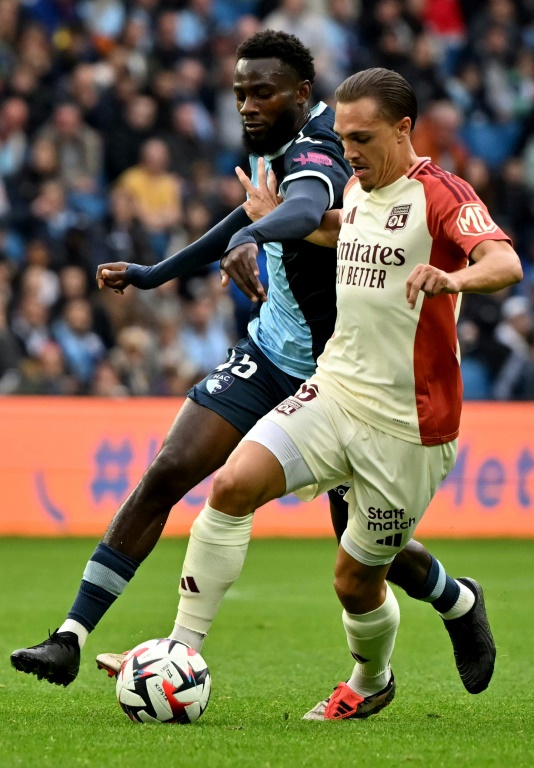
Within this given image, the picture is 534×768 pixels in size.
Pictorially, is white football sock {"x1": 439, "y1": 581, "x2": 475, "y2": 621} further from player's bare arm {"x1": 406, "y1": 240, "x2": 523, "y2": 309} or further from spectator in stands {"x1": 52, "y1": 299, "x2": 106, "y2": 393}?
spectator in stands {"x1": 52, "y1": 299, "x2": 106, "y2": 393}

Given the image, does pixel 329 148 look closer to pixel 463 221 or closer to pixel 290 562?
pixel 463 221

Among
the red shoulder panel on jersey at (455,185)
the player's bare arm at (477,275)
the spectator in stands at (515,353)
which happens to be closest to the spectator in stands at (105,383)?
the spectator in stands at (515,353)

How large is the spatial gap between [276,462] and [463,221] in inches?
42.6

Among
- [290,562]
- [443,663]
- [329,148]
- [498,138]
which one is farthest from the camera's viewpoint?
[498,138]

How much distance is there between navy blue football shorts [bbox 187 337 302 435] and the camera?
5617 mm

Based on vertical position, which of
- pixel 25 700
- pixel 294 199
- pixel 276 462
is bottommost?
pixel 25 700

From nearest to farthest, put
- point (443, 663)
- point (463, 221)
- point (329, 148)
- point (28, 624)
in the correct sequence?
point (463, 221), point (329, 148), point (443, 663), point (28, 624)

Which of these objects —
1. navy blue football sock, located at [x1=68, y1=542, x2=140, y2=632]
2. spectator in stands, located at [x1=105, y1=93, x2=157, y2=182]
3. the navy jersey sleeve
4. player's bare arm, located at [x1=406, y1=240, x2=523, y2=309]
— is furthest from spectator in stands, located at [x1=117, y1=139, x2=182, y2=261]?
player's bare arm, located at [x1=406, y1=240, x2=523, y2=309]

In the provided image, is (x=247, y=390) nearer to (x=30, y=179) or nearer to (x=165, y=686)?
(x=165, y=686)

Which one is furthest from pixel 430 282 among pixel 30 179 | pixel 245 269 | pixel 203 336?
pixel 30 179

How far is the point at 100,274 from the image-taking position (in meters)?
5.89

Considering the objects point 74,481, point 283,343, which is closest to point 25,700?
point 283,343

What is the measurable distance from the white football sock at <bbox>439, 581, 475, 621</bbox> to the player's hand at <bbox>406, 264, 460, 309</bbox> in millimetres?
2001

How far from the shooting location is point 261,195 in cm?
557
